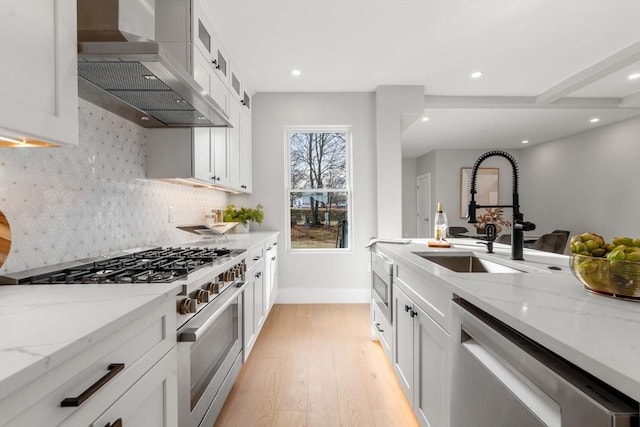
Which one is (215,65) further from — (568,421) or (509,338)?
(568,421)

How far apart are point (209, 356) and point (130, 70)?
1.31 m

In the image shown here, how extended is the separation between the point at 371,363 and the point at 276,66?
3.01 meters

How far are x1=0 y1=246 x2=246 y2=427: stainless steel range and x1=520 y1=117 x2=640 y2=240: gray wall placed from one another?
614 centimetres

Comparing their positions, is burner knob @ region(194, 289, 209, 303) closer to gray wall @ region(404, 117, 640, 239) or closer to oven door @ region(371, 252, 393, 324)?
oven door @ region(371, 252, 393, 324)

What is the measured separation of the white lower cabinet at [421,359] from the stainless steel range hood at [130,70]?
1.55m

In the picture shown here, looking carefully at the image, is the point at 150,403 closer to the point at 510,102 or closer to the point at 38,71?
the point at 38,71

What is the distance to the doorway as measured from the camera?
7.80 m

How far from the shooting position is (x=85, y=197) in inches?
62.2

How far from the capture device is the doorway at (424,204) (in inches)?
307

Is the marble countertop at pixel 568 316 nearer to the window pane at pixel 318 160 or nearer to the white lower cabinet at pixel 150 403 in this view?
the white lower cabinet at pixel 150 403

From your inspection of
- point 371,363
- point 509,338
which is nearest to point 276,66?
point 371,363

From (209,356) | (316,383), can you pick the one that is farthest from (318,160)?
(209,356)

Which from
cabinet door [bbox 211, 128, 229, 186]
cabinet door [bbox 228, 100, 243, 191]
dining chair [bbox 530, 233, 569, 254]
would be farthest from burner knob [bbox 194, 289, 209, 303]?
dining chair [bbox 530, 233, 569, 254]

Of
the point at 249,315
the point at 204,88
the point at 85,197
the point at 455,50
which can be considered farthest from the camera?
the point at 455,50
